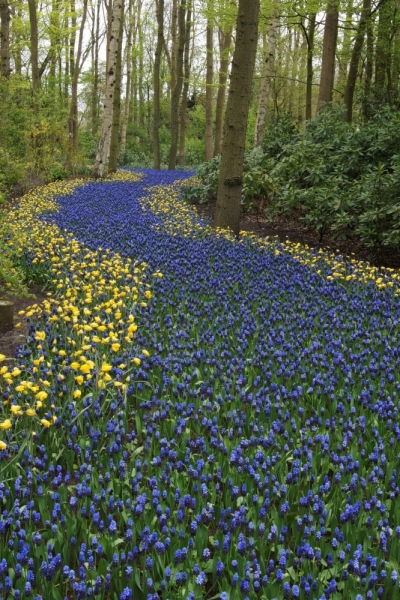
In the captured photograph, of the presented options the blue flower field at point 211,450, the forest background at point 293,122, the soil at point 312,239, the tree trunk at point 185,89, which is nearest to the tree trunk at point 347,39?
the forest background at point 293,122

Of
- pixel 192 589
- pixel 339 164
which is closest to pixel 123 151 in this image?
pixel 339 164

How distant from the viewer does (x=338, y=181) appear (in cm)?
1002

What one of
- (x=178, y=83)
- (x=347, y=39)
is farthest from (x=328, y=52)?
(x=347, y=39)

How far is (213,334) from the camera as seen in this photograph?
4.84 m

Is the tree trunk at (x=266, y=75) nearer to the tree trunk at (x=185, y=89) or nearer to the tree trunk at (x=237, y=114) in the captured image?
the tree trunk at (x=237, y=114)

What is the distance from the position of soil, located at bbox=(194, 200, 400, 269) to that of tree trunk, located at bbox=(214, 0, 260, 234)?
1.02 m

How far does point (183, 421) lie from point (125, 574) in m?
1.11

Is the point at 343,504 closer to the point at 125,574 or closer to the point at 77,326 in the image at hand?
the point at 125,574

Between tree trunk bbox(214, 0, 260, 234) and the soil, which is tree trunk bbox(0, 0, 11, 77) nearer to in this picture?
the soil

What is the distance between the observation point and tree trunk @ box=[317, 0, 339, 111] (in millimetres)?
14391

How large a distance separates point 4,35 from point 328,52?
9.48 meters

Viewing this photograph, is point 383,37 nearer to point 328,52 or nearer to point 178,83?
point 328,52

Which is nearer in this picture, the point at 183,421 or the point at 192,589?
the point at 192,589

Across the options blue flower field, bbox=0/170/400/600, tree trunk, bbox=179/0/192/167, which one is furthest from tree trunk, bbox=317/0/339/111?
tree trunk, bbox=179/0/192/167
